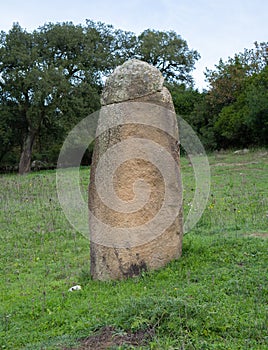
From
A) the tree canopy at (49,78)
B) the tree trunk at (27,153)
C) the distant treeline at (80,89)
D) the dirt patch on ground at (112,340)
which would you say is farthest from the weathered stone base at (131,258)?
the tree trunk at (27,153)

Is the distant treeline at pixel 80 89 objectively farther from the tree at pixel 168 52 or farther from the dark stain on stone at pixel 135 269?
the dark stain on stone at pixel 135 269

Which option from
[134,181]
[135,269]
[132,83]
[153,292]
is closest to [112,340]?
[153,292]

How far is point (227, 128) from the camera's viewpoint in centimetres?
2834

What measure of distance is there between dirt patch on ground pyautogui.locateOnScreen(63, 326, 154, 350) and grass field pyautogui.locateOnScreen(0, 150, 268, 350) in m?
0.04

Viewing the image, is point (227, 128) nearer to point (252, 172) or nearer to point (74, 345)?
point (252, 172)

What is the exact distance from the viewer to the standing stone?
6180mm

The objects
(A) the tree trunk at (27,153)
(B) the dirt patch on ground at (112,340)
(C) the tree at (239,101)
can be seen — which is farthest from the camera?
(A) the tree trunk at (27,153)

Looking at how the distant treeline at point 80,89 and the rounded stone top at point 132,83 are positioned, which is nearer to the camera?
the rounded stone top at point 132,83

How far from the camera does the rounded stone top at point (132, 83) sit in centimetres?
636

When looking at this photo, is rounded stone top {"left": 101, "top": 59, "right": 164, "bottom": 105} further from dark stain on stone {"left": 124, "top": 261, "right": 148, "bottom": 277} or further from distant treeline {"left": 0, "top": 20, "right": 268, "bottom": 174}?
distant treeline {"left": 0, "top": 20, "right": 268, "bottom": 174}

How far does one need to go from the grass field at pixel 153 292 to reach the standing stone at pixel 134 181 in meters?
0.32

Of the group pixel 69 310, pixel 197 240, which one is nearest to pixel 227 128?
pixel 197 240

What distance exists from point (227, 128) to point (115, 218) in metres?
23.3

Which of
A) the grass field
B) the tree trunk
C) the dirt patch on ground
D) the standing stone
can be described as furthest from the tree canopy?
the dirt patch on ground
